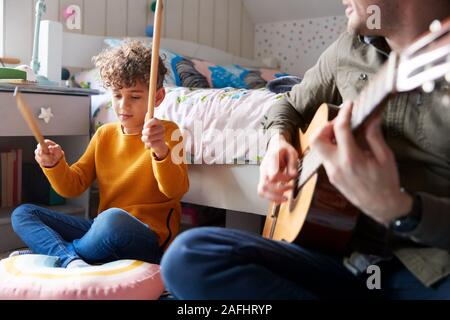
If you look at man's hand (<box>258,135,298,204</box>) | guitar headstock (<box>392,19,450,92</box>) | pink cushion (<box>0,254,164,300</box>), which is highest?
guitar headstock (<box>392,19,450,92</box>)

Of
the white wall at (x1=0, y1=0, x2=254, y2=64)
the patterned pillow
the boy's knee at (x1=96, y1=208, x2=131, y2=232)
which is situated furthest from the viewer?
the patterned pillow

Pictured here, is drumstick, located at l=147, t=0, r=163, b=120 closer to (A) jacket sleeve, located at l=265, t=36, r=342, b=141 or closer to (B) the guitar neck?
(A) jacket sleeve, located at l=265, t=36, r=342, b=141

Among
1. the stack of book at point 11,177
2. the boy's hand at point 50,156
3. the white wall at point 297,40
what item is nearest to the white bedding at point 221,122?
the boy's hand at point 50,156

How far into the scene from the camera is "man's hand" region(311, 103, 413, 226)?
62cm

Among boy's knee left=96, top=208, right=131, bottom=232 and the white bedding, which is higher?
the white bedding

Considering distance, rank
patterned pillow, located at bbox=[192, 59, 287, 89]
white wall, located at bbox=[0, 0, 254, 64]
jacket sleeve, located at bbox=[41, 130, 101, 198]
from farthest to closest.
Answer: patterned pillow, located at bbox=[192, 59, 287, 89] < white wall, located at bbox=[0, 0, 254, 64] < jacket sleeve, located at bbox=[41, 130, 101, 198]

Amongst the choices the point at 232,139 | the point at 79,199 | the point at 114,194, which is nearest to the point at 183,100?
the point at 232,139

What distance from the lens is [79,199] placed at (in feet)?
6.19

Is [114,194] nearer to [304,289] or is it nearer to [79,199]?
[79,199]

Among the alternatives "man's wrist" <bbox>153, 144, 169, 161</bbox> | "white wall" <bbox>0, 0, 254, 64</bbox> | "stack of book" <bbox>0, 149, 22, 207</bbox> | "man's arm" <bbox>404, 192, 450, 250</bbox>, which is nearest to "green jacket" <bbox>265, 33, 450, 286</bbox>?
"man's arm" <bbox>404, 192, 450, 250</bbox>

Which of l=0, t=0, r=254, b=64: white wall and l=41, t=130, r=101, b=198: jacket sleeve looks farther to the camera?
l=0, t=0, r=254, b=64: white wall

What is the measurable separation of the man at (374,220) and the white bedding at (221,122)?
1.74 feet

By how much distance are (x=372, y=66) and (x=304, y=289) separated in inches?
15.8

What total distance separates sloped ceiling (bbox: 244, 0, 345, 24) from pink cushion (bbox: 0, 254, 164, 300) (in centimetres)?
208
